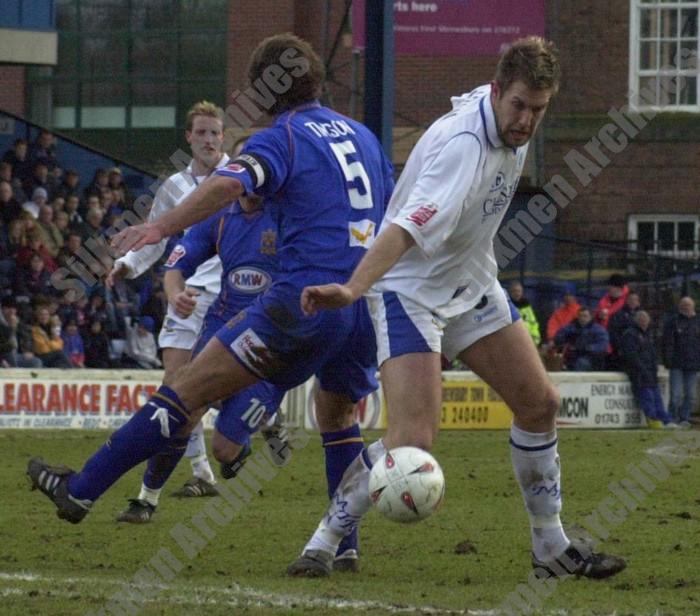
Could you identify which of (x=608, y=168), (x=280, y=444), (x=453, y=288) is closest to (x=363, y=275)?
(x=453, y=288)

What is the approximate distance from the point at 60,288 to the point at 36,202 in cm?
155

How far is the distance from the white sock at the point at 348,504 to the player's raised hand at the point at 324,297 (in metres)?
1.04

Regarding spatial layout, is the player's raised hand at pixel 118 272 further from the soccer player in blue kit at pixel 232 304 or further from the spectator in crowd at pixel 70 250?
the spectator in crowd at pixel 70 250

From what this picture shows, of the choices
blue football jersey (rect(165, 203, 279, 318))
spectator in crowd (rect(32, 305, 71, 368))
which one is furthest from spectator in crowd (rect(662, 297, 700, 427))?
blue football jersey (rect(165, 203, 279, 318))

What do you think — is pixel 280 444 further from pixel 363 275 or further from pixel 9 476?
pixel 363 275

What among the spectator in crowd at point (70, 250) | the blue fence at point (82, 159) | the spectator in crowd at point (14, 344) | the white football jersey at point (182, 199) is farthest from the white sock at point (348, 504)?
the blue fence at point (82, 159)

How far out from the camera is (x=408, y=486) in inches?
260

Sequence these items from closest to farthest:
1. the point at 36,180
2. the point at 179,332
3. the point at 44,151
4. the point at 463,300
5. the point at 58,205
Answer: the point at 463,300 < the point at 179,332 < the point at 58,205 < the point at 36,180 < the point at 44,151

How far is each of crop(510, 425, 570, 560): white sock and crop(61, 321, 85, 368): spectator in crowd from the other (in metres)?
13.0

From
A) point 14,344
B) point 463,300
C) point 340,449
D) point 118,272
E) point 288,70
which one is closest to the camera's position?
point 463,300

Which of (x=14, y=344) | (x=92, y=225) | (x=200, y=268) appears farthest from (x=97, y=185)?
(x=200, y=268)

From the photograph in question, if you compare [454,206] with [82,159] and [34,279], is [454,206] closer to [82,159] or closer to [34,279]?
[34,279]

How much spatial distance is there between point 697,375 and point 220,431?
15.2m

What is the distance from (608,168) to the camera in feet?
103
